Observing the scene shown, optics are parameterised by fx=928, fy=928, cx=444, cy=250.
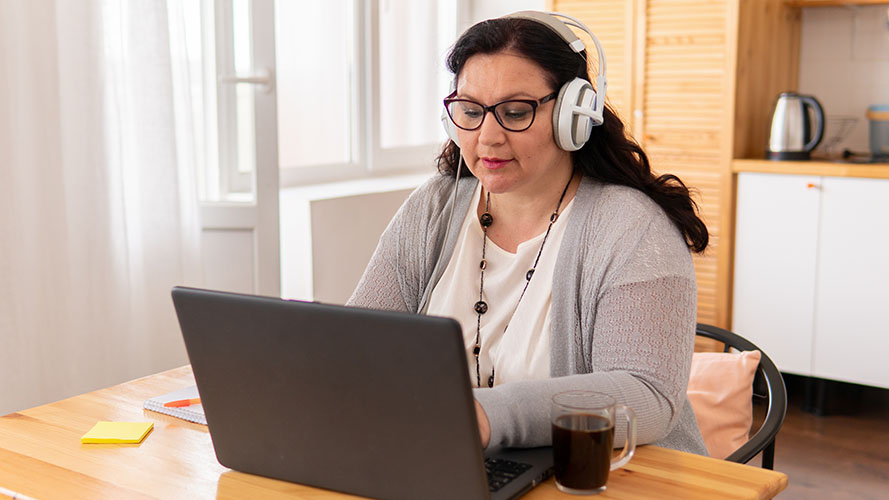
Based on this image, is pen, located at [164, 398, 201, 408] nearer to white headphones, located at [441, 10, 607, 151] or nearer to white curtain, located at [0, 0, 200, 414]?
white headphones, located at [441, 10, 607, 151]

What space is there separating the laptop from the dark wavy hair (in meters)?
0.51

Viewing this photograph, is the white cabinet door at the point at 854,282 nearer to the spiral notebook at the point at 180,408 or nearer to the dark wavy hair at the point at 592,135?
the dark wavy hair at the point at 592,135

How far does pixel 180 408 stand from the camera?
1.32 m

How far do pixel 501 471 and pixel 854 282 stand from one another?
101 inches

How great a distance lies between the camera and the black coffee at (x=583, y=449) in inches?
39.6

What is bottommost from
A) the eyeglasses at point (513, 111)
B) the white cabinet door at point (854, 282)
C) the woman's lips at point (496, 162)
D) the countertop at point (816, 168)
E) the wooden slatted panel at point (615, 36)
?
the white cabinet door at point (854, 282)

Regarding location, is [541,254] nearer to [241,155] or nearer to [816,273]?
[241,155]

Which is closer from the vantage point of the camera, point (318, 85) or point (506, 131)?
point (506, 131)

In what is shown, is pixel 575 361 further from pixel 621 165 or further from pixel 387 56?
pixel 387 56

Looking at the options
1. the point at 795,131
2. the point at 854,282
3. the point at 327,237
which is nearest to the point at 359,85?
the point at 327,237

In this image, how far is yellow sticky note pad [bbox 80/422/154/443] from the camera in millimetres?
1202

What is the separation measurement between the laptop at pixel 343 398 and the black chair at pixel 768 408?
393 millimetres

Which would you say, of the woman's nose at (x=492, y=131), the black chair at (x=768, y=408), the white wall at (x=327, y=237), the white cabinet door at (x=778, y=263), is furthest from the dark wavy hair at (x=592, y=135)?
the white cabinet door at (x=778, y=263)

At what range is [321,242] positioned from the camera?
3332 mm
